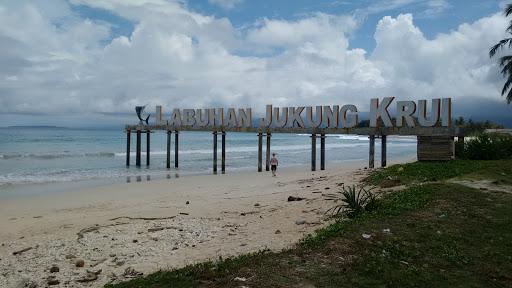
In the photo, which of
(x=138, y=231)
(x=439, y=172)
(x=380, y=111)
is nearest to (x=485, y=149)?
(x=439, y=172)

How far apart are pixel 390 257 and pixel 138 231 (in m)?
5.33

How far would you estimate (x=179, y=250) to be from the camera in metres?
8.13

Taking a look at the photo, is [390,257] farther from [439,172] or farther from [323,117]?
[323,117]

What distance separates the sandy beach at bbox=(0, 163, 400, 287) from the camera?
738cm

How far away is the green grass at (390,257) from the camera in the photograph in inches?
237

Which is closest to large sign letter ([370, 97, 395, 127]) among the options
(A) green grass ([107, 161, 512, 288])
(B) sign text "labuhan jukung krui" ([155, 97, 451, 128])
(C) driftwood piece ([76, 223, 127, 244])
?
(B) sign text "labuhan jukung krui" ([155, 97, 451, 128])

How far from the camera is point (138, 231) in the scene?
9711mm

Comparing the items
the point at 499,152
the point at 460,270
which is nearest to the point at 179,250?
the point at 460,270

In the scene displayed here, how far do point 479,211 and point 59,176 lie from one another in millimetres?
21889

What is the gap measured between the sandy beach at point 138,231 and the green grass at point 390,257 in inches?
32.3

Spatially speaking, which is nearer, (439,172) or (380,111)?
(439,172)

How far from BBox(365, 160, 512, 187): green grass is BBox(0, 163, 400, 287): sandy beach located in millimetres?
1260

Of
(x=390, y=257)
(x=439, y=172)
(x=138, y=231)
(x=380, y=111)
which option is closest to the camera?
(x=390, y=257)

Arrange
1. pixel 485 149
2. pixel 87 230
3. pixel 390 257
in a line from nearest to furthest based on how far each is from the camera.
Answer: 1. pixel 390 257
2. pixel 87 230
3. pixel 485 149
